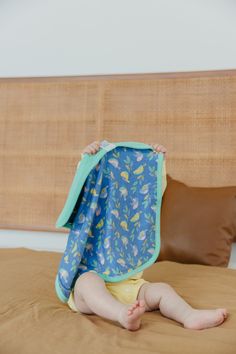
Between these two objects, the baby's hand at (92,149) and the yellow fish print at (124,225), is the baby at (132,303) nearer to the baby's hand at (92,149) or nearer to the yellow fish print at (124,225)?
the baby's hand at (92,149)

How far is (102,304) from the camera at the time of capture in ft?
3.93

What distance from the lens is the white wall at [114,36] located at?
2324 millimetres

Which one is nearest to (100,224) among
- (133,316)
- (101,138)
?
(133,316)

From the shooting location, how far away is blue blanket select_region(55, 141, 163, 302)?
1387mm

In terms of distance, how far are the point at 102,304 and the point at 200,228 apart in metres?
0.81

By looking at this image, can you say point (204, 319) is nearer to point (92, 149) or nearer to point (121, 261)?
point (121, 261)

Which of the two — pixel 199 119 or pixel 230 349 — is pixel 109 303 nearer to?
pixel 230 349

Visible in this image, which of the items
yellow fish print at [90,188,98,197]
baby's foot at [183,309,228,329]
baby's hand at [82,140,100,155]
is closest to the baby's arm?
baby's hand at [82,140,100,155]

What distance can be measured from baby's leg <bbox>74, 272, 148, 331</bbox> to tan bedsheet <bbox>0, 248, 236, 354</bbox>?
0.02 m

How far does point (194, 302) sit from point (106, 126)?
1277 mm

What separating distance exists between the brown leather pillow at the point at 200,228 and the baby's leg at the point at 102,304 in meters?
0.65

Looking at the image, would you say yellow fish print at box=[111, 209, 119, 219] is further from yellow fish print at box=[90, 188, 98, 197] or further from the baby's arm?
the baby's arm

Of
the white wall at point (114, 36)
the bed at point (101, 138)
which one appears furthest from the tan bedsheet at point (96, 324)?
the white wall at point (114, 36)

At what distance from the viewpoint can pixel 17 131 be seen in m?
2.61
